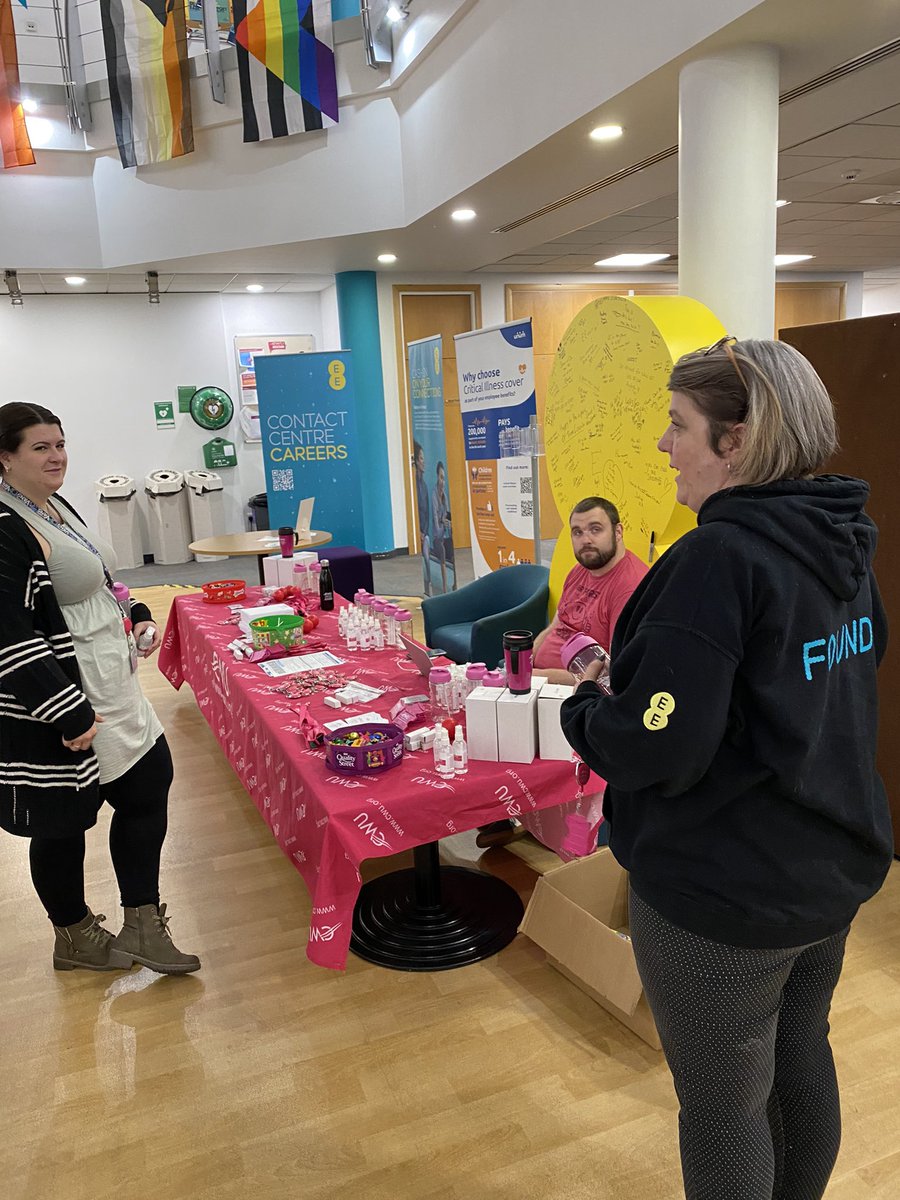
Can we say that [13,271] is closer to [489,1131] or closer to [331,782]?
[331,782]

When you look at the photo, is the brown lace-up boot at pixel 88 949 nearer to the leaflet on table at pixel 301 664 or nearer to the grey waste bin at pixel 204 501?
the leaflet on table at pixel 301 664

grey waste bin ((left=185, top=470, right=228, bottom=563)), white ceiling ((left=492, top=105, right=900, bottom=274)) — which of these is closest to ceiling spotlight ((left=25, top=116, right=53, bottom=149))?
grey waste bin ((left=185, top=470, right=228, bottom=563))

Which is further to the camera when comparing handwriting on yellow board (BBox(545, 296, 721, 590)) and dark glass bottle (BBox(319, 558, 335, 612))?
dark glass bottle (BBox(319, 558, 335, 612))

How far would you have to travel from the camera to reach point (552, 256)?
8469 millimetres

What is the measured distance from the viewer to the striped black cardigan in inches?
77.9

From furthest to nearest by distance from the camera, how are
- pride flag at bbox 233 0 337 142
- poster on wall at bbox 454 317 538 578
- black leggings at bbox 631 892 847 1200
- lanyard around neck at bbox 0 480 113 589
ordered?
pride flag at bbox 233 0 337 142
poster on wall at bbox 454 317 538 578
lanyard around neck at bbox 0 480 113 589
black leggings at bbox 631 892 847 1200

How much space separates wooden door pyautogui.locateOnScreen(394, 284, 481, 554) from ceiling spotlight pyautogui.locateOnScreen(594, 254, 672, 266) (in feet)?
4.45

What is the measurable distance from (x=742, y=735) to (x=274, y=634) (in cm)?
242

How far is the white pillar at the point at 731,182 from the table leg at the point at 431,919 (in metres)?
2.57

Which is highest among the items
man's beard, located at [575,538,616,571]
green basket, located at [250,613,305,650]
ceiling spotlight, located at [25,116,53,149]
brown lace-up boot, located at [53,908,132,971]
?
ceiling spotlight, located at [25,116,53,149]

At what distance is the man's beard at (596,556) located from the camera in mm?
3104

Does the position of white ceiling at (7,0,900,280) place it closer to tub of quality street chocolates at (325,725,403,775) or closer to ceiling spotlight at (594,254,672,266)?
ceiling spotlight at (594,254,672,266)

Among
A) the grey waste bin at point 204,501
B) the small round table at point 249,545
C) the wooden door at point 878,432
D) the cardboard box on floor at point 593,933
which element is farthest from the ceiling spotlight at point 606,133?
the grey waste bin at point 204,501

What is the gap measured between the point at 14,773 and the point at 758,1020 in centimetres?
175
